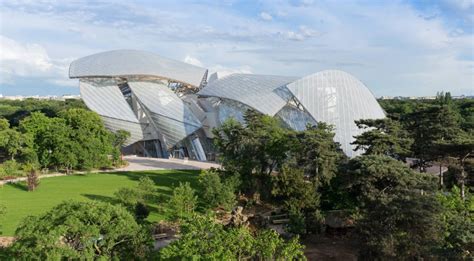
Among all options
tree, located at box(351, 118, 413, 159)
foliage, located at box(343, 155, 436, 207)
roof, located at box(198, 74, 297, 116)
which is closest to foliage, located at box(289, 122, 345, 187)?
tree, located at box(351, 118, 413, 159)

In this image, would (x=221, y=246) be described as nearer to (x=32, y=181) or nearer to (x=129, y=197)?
(x=129, y=197)

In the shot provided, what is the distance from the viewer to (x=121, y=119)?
50469mm

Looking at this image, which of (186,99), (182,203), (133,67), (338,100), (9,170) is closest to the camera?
(182,203)

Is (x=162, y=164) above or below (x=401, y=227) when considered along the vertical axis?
above

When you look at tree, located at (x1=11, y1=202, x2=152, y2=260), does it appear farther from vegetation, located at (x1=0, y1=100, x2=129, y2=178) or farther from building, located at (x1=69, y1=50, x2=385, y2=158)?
building, located at (x1=69, y1=50, x2=385, y2=158)

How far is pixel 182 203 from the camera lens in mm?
23141

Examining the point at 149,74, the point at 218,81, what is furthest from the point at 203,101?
the point at 149,74

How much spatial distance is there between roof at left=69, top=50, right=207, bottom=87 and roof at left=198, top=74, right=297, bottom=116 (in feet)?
20.7

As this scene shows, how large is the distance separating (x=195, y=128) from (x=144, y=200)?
26441 mm

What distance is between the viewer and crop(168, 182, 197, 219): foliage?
2278 centimetres

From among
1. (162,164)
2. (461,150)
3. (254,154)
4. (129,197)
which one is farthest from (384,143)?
(162,164)

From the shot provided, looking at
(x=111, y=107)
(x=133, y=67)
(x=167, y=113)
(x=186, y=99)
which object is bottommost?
(x=167, y=113)

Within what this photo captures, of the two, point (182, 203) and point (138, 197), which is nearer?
point (182, 203)

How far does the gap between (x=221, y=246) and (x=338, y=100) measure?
32144 mm
